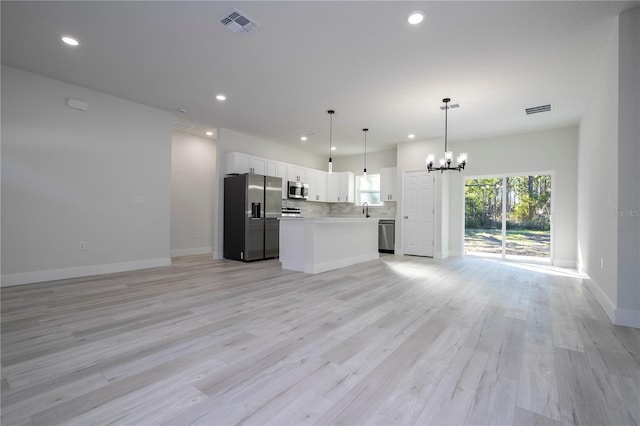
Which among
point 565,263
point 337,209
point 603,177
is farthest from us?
point 337,209

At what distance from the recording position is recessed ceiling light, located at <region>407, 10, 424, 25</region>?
9.02 feet

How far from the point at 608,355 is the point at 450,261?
444cm

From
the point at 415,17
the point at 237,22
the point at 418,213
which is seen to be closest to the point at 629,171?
the point at 415,17

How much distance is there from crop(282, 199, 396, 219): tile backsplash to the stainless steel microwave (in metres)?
0.43

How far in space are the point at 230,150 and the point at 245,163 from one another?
472mm

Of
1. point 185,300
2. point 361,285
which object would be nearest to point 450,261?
point 361,285

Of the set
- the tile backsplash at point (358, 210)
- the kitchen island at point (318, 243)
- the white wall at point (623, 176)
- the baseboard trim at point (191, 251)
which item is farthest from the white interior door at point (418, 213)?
the baseboard trim at point (191, 251)

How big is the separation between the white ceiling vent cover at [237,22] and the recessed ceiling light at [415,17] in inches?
60.7

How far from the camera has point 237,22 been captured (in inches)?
116

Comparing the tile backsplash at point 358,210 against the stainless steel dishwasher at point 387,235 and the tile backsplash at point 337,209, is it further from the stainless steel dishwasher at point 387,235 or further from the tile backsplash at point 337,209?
the stainless steel dishwasher at point 387,235

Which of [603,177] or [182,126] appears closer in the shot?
[603,177]

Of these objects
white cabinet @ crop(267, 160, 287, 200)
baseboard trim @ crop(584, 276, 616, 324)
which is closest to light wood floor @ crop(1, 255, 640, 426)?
baseboard trim @ crop(584, 276, 616, 324)

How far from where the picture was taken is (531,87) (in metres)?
4.30

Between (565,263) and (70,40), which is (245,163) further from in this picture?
(565,263)
